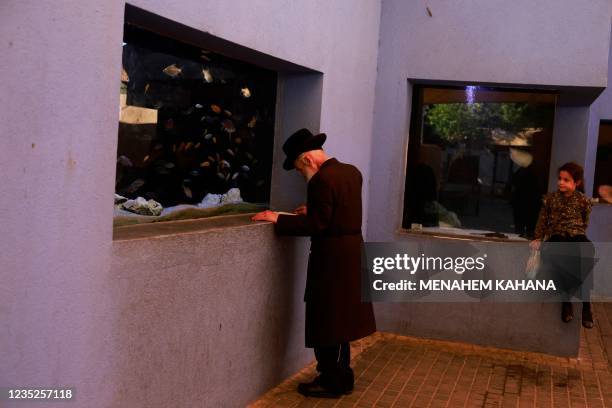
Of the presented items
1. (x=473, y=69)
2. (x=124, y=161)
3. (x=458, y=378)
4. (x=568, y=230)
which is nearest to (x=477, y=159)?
(x=473, y=69)

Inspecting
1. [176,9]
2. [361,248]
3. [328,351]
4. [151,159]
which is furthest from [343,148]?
[176,9]

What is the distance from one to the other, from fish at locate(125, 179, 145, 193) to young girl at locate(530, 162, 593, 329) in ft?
13.3

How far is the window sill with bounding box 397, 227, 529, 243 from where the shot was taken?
7113 millimetres

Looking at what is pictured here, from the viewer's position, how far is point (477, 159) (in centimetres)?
724

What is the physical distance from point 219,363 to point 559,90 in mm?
4510

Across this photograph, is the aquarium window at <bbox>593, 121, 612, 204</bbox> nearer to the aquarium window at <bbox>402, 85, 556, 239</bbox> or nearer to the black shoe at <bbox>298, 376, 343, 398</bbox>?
the aquarium window at <bbox>402, 85, 556, 239</bbox>

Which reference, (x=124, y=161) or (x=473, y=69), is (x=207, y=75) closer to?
(x=124, y=161)

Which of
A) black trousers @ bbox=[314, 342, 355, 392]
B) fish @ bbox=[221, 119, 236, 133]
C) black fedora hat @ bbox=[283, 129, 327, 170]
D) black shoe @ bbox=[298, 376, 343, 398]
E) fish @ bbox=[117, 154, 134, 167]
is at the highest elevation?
fish @ bbox=[221, 119, 236, 133]

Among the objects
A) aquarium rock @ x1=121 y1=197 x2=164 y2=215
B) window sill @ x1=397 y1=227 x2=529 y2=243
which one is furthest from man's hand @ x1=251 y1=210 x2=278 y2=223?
window sill @ x1=397 y1=227 x2=529 y2=243

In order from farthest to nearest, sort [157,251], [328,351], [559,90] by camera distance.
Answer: [559,90]
[328,351]
[157,251]

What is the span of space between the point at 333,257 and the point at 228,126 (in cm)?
125

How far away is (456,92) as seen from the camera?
7227 mm

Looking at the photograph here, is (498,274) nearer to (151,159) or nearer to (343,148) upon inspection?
(343,148)

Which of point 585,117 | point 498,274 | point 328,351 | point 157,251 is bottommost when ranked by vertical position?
point 328,351
